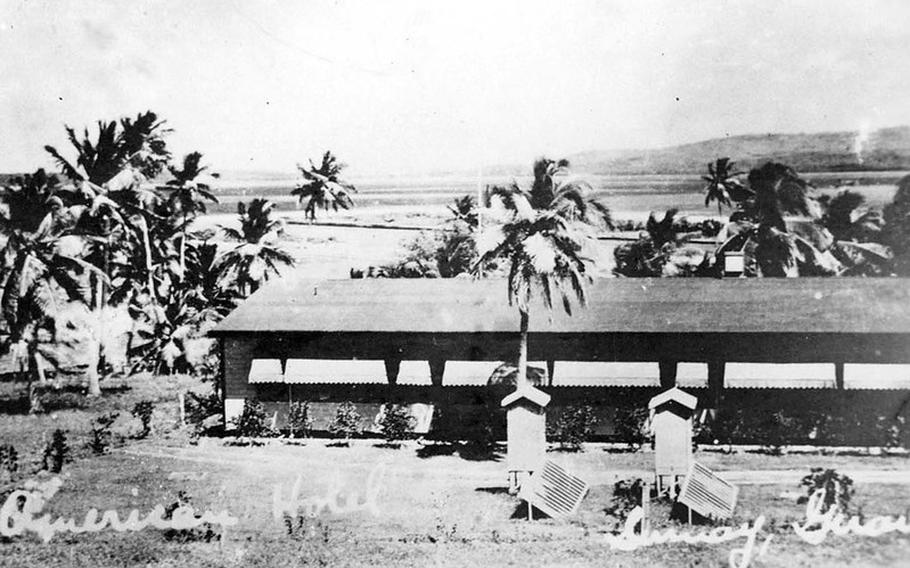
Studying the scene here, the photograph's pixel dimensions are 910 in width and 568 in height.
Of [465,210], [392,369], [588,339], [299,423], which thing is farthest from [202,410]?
[588,339]

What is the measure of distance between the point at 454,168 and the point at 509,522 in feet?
26.5

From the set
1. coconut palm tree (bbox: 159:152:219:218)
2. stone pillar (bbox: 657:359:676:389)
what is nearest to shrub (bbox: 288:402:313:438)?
stone pillar (bbox: 657:359:676:389)

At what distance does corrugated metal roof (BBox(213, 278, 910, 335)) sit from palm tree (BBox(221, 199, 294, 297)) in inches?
252

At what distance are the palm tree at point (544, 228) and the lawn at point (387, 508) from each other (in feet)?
14.6

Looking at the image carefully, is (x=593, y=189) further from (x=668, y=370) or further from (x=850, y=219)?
(x=850, y=219)

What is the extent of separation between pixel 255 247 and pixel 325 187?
654 cm

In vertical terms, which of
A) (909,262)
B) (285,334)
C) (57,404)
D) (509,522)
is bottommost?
(509,522)

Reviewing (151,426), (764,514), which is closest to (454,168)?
(764,514)

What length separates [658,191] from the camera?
31172mm

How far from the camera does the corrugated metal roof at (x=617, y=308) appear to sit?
770 inches

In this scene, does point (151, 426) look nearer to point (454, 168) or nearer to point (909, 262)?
point (454, 168)

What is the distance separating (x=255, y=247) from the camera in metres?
29.2

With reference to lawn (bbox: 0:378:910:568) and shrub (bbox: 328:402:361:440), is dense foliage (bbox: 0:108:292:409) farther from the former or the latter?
shrub (bbox: 328:402:361:440)

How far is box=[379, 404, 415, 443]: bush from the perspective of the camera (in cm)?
2020
